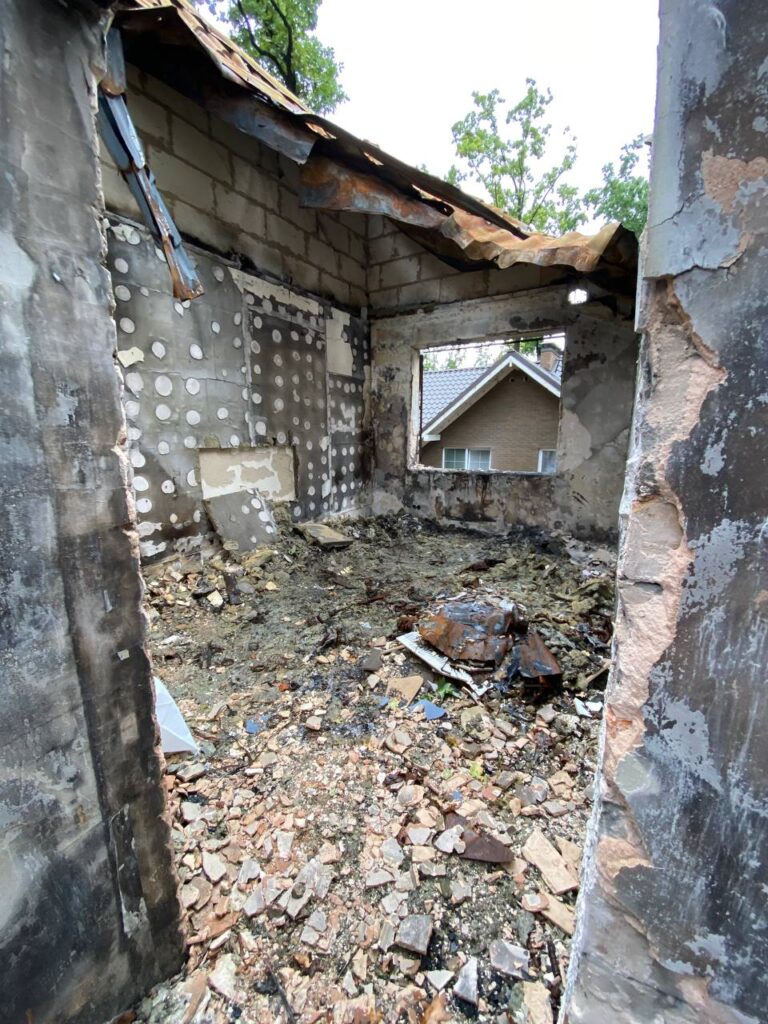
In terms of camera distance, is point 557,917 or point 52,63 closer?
point 52,63

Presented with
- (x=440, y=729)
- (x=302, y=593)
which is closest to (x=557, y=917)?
(x=440, y=729)

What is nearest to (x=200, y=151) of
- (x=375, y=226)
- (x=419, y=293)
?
(x=375, y=226)

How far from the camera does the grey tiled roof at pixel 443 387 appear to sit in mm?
13164

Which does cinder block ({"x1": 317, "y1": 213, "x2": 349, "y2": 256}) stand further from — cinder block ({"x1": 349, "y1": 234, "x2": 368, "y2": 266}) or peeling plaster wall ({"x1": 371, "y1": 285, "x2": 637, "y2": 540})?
peeling plaster wall ({"x1": 371, "y1": 285, "x2": 637, "y2": 540})

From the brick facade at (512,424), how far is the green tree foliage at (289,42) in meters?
7.46

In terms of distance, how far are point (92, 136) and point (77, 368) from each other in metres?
0.47

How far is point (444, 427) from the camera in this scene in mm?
13102

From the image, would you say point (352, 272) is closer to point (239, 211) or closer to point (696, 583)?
point (239, 211)

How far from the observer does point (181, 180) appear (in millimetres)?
3486

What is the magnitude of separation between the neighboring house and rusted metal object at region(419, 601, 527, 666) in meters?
8.30

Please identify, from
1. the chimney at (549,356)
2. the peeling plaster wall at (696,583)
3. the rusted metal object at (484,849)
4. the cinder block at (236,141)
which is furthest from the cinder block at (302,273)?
the chimney at (549,356)

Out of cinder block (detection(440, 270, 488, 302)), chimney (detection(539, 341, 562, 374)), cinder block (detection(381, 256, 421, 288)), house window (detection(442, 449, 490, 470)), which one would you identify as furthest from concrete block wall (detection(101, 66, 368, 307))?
chimney (detection(539, 341, 562, 374))

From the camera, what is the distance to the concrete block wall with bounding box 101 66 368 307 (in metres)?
3.22

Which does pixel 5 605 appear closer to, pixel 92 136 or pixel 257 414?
pixel 92 136
